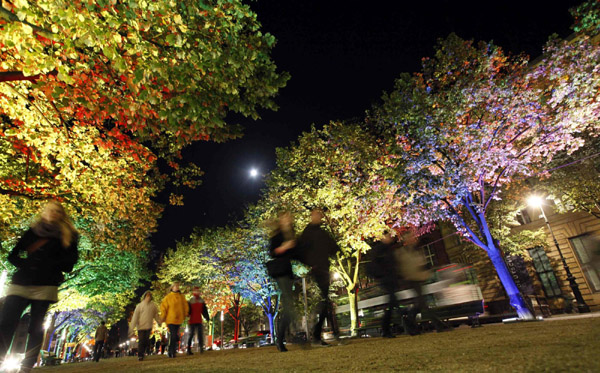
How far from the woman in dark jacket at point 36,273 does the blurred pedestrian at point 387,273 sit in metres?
5.56

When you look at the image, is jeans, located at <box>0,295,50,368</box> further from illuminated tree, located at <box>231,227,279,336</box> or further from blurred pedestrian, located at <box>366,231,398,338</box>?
illuminated tree, located at <box>231,227,279,336</box>

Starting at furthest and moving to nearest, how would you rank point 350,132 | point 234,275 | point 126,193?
point 234,275
point 350,132
point 126,193

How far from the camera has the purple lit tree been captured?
11516 mm

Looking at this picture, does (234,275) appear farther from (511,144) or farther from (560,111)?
(560,111)

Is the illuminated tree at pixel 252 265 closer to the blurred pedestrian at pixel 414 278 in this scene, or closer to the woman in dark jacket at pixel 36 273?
the blurred pedestrian at pixel 414 278

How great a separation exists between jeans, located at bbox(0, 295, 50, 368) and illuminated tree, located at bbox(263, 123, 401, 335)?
12.7 meters

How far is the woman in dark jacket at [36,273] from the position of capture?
382cm

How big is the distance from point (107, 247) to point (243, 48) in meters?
20.0

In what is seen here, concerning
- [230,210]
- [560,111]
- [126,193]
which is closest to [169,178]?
[126,193]

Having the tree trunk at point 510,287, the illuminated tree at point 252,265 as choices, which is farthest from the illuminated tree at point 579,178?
the illuminated tree at point 252,265

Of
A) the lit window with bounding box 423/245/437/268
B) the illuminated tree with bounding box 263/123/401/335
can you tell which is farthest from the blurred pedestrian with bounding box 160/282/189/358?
the lit window with bounding box 423/245/437/268

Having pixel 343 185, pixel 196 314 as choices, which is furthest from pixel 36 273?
pixel 343 185

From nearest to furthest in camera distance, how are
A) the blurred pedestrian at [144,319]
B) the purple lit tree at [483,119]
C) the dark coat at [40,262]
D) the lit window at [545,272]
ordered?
the dark coat at [40,262]
the blurred pedestrian at [144,319]
the purple lit tree at [483,119]
the lit window at [545,272]

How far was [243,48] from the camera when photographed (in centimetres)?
609
